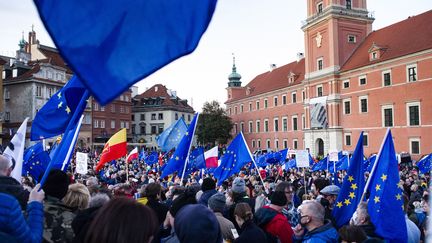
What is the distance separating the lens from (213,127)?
231ft

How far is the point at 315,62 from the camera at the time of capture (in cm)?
4947

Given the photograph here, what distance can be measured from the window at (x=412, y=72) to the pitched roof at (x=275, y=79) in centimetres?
2018

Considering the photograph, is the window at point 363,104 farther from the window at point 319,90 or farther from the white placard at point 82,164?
the white placard at point 82,164

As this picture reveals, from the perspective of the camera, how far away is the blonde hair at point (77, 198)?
A: 3.59 meters

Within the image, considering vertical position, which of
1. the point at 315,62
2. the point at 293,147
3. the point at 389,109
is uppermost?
the point at 315,62

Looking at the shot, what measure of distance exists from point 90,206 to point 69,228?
1.55ft

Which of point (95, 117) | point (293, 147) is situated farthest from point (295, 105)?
point (95, 117)

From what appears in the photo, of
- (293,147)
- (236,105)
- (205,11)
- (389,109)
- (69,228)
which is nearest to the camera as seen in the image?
(205,11)

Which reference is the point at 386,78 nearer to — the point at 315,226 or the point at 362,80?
→ the point at 362,80

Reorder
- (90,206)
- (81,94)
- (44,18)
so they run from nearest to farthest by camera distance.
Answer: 1. (44,18)
2. (90,206)
3. (81,94)

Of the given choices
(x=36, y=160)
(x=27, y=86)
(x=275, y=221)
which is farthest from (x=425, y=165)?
(x=27, y=86)

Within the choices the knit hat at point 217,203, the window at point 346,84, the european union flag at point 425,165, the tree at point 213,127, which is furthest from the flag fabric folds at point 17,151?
the tree at point 213,127

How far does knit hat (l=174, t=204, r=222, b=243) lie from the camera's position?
8.68 feet

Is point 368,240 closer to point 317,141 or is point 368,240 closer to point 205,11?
point 205,11
